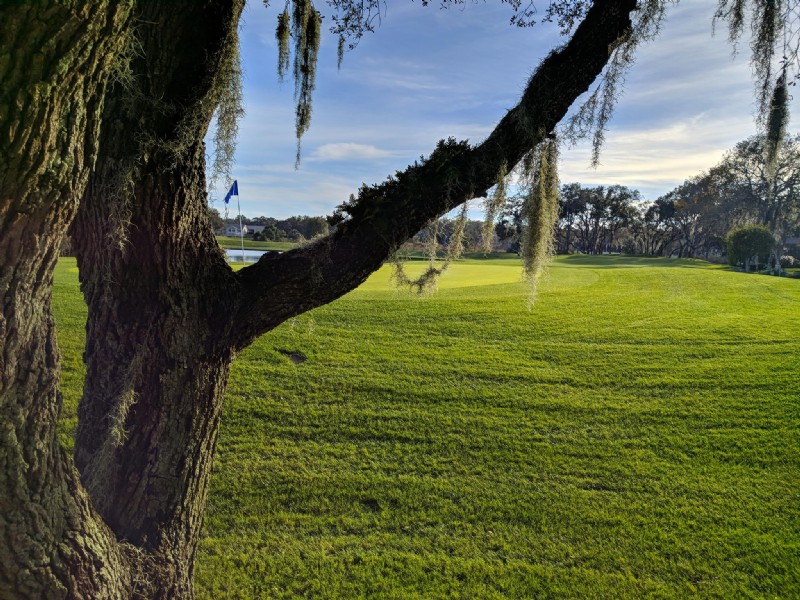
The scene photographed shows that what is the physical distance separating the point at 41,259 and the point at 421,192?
1.47 metres

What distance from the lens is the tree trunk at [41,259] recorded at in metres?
1.27

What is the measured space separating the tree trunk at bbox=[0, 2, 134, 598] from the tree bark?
33 cm

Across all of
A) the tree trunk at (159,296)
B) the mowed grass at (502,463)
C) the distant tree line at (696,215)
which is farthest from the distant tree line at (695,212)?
the tree trunk at (159,296)

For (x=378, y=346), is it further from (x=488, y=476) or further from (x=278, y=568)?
(x=278, y=568)

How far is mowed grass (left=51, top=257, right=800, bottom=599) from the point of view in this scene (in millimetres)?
3365

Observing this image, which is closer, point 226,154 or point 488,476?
point 226,154

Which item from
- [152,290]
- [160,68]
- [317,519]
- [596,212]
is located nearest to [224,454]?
[317,519]

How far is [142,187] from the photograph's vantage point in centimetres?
196

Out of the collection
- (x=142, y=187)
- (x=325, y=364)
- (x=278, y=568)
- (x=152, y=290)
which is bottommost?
(x=278, y=568)

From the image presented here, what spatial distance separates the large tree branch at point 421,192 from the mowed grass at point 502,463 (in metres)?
1.18

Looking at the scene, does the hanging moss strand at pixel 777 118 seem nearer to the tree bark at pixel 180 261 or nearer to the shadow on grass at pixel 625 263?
the tree bark at pixel 180 261

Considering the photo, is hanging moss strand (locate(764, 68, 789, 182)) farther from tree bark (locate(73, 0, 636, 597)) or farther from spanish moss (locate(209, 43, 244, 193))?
spanish moss (locate(209, 43, 244, 193))

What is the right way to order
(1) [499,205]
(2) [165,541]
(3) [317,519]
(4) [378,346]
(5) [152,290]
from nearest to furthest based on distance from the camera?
1. (5) [152,290]
2. (2) [165,541]
3. (1) [499,205]
4. (3) [317,519]
5. (4) [378,346]

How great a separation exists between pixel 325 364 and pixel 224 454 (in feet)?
7.28
